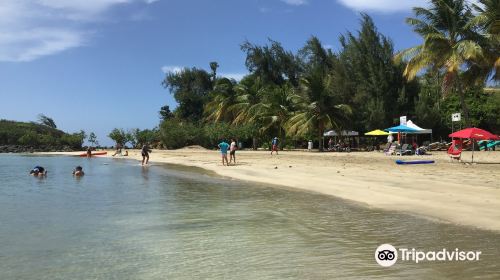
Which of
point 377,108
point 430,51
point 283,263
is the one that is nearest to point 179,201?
point 283,263

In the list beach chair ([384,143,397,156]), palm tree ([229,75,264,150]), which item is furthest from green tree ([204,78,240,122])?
beach chair ([384,143,397,156])

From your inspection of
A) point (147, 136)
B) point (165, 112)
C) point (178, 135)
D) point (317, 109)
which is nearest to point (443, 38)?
point (317, 109)

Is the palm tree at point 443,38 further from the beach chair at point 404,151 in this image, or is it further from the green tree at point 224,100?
the green tree at point 224,100

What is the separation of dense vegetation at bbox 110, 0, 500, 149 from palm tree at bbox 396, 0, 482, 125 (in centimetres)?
6

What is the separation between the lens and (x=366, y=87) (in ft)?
135

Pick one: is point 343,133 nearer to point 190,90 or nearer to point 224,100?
point 224,100

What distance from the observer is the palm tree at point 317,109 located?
3747cm

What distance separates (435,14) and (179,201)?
23.2 meters

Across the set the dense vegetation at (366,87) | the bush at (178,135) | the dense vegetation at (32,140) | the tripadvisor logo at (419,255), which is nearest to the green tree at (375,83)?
the dense vegetation at (366,87)

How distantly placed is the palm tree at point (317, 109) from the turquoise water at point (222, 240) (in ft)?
80.1

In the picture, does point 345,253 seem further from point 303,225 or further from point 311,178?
point 311,178

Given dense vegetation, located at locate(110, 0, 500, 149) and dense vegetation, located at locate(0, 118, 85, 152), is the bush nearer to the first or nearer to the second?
dense vegetation, located at locate(110, 0, 500, 149)

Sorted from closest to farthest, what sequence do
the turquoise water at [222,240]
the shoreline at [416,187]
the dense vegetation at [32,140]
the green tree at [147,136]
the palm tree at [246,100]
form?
the turquoise water at [222,240], the shoreline at [416,187], the palm tree at [246,100], the green tree at [147,136], the dense vegetation at [32,140]

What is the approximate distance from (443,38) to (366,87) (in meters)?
13.0
